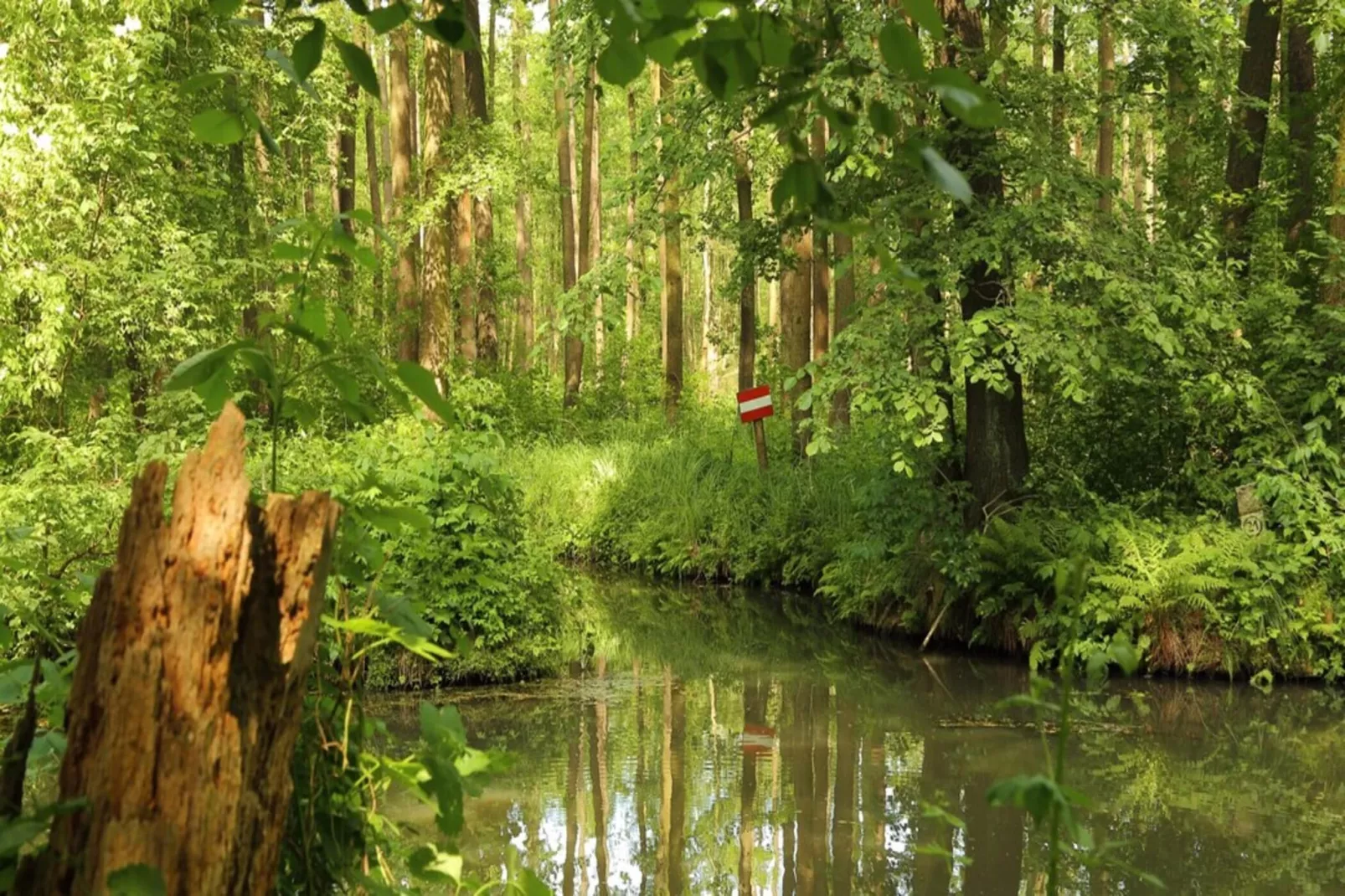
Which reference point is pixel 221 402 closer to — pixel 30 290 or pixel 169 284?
pixel 30 290

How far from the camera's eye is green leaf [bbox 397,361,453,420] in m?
1.76

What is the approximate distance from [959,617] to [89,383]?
7.60m

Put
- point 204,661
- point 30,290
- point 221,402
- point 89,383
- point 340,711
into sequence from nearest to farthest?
point 204,661, point 221,402, point 340,711, point 30,290, point 89,383

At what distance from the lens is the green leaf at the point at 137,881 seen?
5.29 feet

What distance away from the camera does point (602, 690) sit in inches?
372

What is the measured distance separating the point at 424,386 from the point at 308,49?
491 mm

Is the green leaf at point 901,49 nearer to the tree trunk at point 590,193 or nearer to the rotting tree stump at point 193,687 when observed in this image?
the rotting tree stump at point 193,687

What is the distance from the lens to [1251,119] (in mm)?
12562

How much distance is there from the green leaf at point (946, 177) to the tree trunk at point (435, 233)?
1340 centimetres

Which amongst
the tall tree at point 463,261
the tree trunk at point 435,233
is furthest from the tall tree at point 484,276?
the tree trunk at point 435,233

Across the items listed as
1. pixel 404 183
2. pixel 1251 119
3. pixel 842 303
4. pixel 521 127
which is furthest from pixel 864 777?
pixel 521 127

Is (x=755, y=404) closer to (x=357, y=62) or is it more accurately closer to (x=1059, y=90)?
(x=1059, y=90)

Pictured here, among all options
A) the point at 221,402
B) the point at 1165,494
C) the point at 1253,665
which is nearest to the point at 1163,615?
the point at 1253,665

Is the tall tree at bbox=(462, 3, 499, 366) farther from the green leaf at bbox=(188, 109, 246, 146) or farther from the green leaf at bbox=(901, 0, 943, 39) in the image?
the green leaf at bbox=(901, 0, 943, 39)
